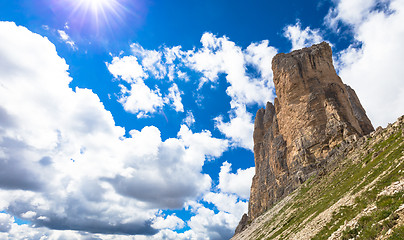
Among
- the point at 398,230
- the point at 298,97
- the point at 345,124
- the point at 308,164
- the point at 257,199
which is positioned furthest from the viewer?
the point at 257,199

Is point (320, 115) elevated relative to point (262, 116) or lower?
lower

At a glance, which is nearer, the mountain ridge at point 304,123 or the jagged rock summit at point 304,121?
the mountain ridge at point 304,123

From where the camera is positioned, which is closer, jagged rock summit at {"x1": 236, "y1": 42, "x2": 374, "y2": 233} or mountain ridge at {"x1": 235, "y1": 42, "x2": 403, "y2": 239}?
mountain ridge at {"x1": 235, "y1": 42, "x2": 403, "y2": 239}

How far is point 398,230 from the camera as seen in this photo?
11.7 m

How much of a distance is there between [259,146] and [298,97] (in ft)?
194

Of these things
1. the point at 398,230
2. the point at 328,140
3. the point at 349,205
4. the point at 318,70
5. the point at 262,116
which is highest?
the point at 262,116

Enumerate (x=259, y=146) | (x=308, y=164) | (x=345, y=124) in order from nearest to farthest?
(x=345, y=124)
(x=308, y=164)
(x=259, y=146)

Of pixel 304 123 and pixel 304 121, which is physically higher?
pixel 304 121

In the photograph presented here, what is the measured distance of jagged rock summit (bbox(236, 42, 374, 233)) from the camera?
301 feet

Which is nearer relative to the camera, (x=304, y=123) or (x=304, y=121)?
(x=304, y=123)

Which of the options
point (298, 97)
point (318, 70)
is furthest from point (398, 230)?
point (318, 70)

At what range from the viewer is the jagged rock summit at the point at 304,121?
91625 millimetres

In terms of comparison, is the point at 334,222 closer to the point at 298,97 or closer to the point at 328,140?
the point at 328,140

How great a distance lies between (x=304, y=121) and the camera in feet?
336
